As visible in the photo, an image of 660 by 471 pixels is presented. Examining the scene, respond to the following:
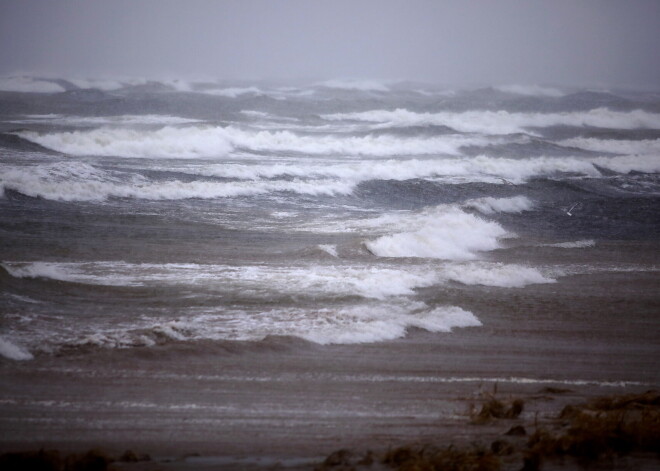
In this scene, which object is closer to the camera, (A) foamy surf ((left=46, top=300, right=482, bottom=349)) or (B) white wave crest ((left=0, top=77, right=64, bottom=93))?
(A) foamy surf ((left=46, top=300, right=482, bottom=349))

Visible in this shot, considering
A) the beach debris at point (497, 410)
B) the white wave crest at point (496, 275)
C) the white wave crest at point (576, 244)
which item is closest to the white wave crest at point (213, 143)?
the white wave crest at point (576, 244)

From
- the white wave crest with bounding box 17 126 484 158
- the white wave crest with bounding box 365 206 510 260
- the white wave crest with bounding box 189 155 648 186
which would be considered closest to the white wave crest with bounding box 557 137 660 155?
the white wave crest with bounding box 189 155 648 186

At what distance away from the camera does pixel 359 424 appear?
5730mm

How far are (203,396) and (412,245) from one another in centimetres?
672

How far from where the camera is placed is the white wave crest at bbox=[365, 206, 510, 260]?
1214cm

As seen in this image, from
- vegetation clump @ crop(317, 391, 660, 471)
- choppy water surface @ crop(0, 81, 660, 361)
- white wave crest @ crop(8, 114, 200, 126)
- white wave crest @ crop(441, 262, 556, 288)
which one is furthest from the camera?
white wave crest @ crop(8, 114, 200, 126)

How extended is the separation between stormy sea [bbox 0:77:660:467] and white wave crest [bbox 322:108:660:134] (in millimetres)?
15479

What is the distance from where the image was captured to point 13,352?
6852mm

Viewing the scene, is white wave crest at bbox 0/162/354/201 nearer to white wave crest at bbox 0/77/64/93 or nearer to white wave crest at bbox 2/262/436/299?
white wave crest at bbox 2/262/436/299

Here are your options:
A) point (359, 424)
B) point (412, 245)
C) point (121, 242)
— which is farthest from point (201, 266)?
point (359, 424)

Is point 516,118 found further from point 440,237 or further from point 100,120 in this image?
point 440,237

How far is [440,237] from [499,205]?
4.47 m

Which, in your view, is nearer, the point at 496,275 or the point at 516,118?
the point at 496,275

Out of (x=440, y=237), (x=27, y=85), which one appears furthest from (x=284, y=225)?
(x=27, y=85)
